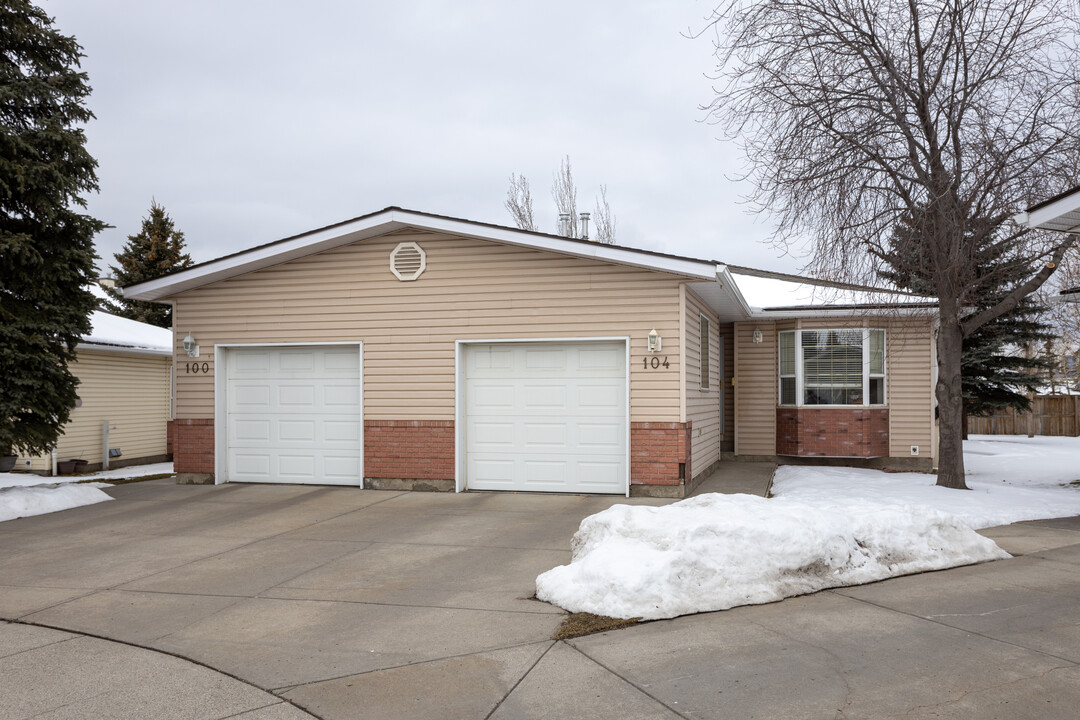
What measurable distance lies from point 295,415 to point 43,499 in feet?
11.4

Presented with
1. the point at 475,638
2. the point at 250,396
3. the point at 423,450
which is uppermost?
the point at 250,396

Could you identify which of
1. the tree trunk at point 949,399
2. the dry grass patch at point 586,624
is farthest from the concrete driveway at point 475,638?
the tree trunk at point 949,399

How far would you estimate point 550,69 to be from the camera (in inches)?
896

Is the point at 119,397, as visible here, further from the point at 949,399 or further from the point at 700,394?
the point at 949,399

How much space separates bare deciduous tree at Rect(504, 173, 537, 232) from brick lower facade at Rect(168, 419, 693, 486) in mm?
20826

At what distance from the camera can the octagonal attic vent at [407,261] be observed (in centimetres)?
1172

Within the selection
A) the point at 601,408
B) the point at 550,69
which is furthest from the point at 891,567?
the point at 550,69

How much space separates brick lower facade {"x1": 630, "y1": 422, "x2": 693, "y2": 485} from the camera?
1066cm

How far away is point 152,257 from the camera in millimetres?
31109

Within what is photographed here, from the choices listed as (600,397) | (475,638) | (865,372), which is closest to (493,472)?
(600,397)

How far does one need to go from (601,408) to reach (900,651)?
261 inches

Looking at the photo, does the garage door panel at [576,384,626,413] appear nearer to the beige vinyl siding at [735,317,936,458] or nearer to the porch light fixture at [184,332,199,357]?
the beige vinyl siding at [735,317,936,458]

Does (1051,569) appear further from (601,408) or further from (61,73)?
(61,73)

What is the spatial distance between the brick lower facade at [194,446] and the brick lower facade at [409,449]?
271cm
